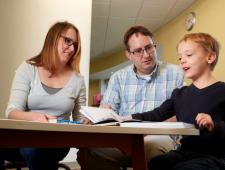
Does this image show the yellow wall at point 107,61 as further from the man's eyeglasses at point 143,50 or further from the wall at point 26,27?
the man's eyeglasses at point 143,50

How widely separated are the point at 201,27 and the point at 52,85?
2.81 metres

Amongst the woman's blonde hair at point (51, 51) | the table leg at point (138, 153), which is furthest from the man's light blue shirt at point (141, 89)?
the table leg at point (138, 153)

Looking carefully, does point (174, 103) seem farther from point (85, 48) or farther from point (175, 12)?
point (175, 12)

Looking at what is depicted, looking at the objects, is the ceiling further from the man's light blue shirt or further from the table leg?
the table leg

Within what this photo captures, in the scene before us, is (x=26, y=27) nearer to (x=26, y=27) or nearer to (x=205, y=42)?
(x=26, y=27)

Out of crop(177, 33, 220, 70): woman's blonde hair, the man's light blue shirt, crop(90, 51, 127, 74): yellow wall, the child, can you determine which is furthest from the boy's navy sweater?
crop(90, 51, 127, 74): yellow wall

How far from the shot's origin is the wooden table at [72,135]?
27.8 inches

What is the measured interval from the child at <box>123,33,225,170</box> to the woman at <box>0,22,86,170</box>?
37 centimetres

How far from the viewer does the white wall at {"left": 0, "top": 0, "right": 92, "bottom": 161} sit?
2412 millimetres

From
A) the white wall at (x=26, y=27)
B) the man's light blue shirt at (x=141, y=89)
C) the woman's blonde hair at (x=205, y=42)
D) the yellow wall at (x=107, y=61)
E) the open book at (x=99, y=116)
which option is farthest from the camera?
the yellow wall at (x=107, y=61)

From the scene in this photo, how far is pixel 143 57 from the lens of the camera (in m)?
1.82

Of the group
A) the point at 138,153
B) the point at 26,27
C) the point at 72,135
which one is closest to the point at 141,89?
the point at 138,153

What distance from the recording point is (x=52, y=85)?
1503mm

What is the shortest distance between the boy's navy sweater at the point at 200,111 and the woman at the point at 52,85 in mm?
371
